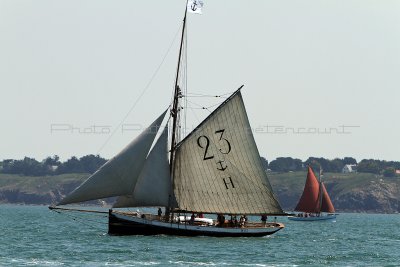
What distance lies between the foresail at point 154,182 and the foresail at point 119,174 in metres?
0.60

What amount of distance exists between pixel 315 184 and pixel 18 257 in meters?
111

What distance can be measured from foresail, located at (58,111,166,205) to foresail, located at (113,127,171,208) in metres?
0.60

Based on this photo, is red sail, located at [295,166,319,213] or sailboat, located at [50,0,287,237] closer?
sailboat, located at [50,0,287,237]

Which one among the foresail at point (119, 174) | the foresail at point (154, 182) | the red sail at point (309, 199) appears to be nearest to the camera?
the foresail at point (119, 174)

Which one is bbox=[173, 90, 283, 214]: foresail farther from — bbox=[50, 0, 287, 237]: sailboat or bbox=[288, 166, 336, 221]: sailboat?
bbox=[288, 166, 336, 221]: sailboat

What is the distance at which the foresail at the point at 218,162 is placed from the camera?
83.8 meters

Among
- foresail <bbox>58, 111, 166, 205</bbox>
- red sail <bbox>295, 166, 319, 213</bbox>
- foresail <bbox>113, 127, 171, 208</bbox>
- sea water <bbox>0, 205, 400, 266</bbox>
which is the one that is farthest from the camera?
red sail <bbox>295, 166, 319, 213</bbox>

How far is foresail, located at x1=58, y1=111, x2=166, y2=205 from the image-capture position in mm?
80062

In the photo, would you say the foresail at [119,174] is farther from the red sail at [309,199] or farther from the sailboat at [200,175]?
the red sail at [309,199]

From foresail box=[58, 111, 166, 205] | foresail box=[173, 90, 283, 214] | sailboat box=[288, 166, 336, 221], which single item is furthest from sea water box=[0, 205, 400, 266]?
sailboat box=[288, 166, 336, 221]

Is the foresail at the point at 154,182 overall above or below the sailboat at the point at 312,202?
below

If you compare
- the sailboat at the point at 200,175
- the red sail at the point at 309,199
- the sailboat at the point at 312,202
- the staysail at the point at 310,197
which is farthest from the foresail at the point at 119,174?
the red sail at the point at 309,199

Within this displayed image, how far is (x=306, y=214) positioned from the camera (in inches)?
6836

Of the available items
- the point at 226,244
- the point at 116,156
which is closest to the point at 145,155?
the point at 116,156
